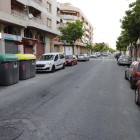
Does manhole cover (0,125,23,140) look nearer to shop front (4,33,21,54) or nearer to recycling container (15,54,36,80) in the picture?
recycling container (15,54,36,80)

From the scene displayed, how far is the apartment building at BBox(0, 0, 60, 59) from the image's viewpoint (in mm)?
16531

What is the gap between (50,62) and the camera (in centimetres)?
1359

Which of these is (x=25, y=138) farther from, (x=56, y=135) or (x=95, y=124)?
(x=95, y=124)

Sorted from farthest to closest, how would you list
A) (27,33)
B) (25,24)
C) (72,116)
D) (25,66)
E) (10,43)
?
(27,33)
(25,24)
(10,43)
(25,66)
(72,116)

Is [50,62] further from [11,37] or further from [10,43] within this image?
[10,43]

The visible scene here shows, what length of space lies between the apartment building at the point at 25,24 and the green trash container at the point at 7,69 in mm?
6619

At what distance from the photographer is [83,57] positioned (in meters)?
30.6

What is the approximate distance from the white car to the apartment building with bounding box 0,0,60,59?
253cm

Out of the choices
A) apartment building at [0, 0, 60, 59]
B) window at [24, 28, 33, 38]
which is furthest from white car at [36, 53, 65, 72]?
Answer: window at [24, 28, 33, 38]

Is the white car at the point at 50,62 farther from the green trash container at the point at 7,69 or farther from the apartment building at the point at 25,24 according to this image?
the green trash container at the point at 7,69

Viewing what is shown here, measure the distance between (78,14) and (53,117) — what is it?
50.9 metres

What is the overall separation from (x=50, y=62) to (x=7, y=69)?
547 centimetres

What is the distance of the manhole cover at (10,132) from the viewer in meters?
3.22

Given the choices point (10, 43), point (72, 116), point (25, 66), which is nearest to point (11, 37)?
point (10, 43)
